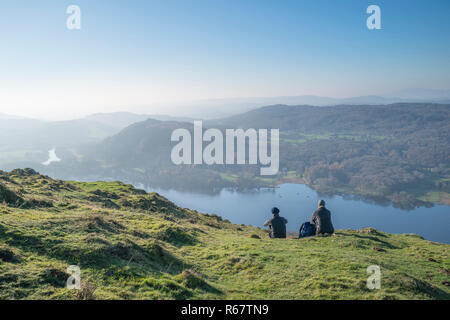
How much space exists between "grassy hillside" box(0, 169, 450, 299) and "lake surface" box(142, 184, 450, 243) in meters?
130

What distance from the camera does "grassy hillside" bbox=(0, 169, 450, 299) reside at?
27.1 ft

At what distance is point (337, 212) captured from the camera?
16675cm

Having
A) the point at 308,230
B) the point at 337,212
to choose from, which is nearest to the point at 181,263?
the point at 308,230

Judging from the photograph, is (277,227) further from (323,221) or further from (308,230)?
(323,221)

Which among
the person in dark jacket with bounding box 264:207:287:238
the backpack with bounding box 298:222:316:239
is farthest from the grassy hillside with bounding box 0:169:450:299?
the person in dark jacket with bounding box 264:207:287:238

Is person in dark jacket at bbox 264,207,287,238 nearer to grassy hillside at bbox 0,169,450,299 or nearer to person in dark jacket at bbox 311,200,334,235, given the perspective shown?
grassy hillside at bbox 0,169,450,299

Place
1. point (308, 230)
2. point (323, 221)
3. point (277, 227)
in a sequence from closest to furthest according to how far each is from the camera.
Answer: point (323, 221) < point (308, 230) < point (277, 227)

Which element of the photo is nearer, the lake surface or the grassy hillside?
the grassy hillside

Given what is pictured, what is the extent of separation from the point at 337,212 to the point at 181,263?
6873 inches

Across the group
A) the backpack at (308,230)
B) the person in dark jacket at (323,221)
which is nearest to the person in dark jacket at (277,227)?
the backpack at (308,230)

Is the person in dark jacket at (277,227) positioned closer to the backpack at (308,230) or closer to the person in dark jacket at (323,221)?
the backpack at (308,230)

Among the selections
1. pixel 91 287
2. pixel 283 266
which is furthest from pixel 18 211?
pixel 283 266

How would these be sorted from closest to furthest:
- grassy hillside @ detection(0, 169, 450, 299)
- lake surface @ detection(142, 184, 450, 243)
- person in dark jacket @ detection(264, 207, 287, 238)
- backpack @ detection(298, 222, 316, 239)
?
grassy hillside @ detection(0, 169, 450, 299) → backpack @ detection(298, 222, 316, 239) → person in dark jacket @ detection(264, 207, 287, 238) → lake surface @ detection(142, 184, 450, 243)
